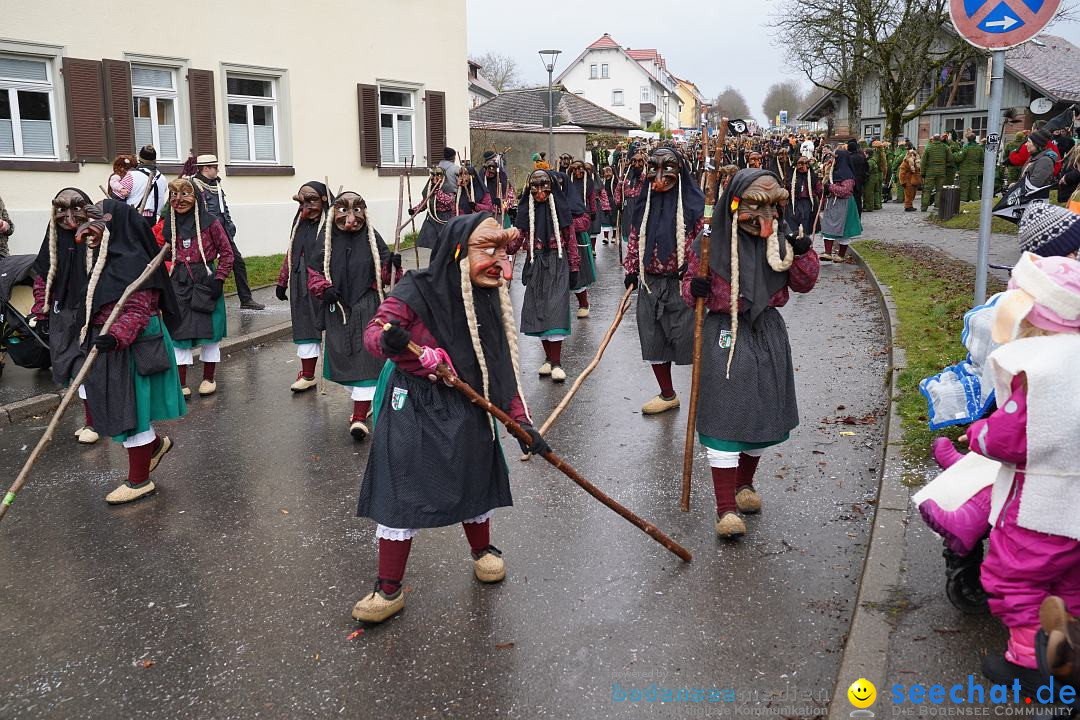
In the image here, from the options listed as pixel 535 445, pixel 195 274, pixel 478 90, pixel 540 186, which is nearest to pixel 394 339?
pixel 535 445

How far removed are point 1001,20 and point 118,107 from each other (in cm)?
1251

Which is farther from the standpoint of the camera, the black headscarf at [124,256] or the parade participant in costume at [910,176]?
the parade participant in costume at [910,176]

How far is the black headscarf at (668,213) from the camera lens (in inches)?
282

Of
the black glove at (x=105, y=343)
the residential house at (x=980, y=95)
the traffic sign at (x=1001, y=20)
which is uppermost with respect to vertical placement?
the residential house at (x=980, y=95)

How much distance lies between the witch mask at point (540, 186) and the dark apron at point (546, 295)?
1.74 feet

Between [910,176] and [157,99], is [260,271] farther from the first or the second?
[910,176]

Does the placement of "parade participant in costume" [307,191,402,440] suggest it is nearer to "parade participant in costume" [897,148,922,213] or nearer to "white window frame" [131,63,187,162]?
"white window frame" [131,63,187,162]

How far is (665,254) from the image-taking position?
7184 millimetres

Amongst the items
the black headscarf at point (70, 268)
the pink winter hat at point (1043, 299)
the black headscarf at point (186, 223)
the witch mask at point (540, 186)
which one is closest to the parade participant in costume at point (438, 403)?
the pink winter hat at point (1043, 299)

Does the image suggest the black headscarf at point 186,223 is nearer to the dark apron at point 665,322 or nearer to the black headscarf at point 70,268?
the black headscarf at point 70,268

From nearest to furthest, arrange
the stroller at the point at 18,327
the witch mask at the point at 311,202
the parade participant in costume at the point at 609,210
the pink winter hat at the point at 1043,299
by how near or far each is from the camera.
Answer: the pink winter hat at the point at 1043,299 → the witch mask at the point at 311,202 → the stroller at the point at 18,327 → the parade participant in costume at the point at 609,210

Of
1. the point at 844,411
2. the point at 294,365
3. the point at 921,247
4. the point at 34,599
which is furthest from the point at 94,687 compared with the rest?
the point at 921,247

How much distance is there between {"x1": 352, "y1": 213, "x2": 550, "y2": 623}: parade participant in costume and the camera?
3.94m

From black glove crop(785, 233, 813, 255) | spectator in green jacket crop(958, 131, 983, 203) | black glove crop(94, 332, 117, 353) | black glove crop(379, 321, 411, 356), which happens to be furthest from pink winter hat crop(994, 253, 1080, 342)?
spectator in green jacket crop(958, 131, 983, 203)
